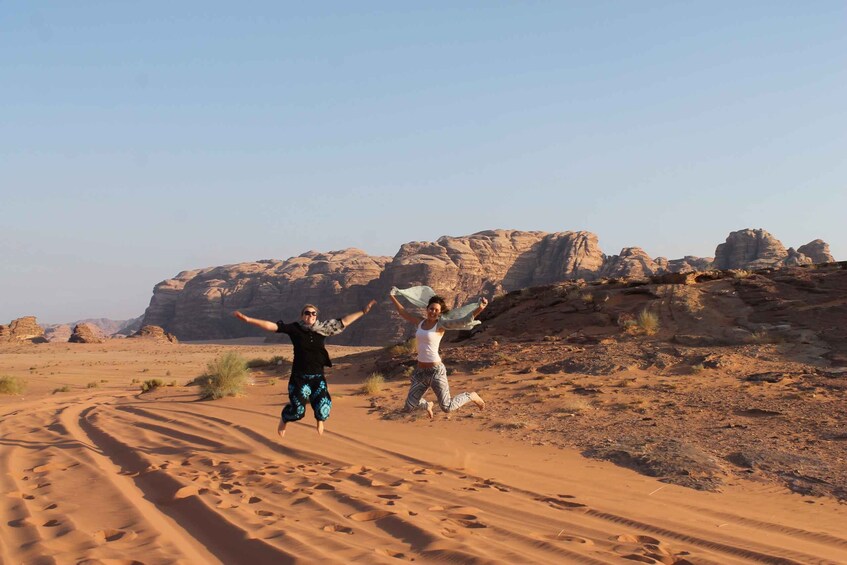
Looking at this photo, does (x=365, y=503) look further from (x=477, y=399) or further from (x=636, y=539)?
(x=477, y=399)

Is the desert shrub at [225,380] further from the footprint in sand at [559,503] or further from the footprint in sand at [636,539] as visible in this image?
the footprint in sand at [636,539]

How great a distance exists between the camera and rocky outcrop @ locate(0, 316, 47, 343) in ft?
201

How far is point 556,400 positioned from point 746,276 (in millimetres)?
11579

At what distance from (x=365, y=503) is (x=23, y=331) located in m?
70.2

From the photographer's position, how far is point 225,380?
16.1m

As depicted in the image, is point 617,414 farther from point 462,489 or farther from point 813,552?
point 813,552

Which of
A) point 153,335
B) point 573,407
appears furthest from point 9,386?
point 153,335

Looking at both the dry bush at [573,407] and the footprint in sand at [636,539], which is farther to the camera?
the dry bush at [573,407]

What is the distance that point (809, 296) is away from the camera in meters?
17.7

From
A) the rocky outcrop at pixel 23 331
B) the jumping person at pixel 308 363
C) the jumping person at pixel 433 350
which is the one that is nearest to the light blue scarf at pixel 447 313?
the jumping person at pixel 433 350

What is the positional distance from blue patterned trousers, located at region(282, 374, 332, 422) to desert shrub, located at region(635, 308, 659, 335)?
1130 centimetres

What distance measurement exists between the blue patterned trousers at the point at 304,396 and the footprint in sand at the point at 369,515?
251 cm

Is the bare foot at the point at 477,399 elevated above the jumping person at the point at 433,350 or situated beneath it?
situated beneath

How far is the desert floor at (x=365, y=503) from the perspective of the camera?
418 cm
